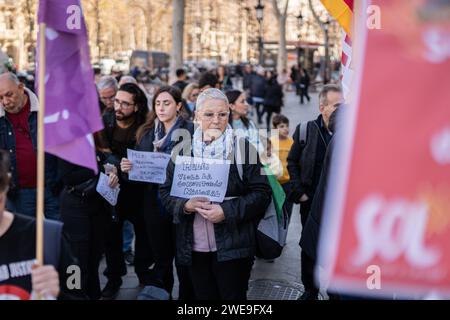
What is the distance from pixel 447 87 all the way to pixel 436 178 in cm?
25

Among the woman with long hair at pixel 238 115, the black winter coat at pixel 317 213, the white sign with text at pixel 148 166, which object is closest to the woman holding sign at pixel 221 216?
the black winter coat at pixel 317 213

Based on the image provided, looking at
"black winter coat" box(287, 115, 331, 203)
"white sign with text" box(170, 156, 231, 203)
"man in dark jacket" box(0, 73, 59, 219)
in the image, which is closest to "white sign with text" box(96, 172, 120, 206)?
"man in dark jacket" box(0, 73, 59, 219)

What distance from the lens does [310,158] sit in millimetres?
4750

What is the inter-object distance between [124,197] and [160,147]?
2.42ft

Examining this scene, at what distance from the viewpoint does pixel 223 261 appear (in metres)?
3.76

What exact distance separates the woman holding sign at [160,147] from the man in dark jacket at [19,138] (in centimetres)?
71

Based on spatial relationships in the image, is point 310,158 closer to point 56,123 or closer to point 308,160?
point 308,160

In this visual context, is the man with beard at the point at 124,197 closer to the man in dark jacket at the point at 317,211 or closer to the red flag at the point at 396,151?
the man in dark jacket at the point at 317,211

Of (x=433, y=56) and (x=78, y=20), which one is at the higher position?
(x=78, y=20)

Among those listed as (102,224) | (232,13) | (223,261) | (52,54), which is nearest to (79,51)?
(52,54)

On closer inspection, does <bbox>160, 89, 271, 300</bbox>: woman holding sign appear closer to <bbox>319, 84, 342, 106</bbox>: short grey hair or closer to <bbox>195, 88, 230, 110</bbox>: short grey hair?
<bbox>195, 88, 230, 110</bbox>: short grey hair

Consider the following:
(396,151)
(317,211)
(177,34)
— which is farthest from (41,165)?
(177,34)

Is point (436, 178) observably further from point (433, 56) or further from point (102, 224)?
point (102, 224)

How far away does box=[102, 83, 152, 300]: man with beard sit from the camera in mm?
5047
